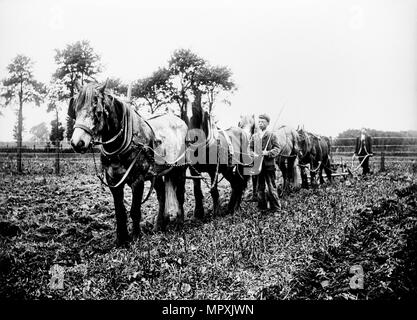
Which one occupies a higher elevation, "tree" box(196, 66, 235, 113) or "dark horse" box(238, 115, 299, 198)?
"tree" box(196, 66, 235, 113)

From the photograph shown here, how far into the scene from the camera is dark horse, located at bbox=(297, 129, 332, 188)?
11297 millimetres

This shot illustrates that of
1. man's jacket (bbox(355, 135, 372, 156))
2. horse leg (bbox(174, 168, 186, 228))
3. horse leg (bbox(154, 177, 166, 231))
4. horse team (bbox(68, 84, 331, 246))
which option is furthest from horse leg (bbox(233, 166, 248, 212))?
man's jacket (bbox(355, 135, 372, 156))

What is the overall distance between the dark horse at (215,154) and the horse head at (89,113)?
5.85 ft

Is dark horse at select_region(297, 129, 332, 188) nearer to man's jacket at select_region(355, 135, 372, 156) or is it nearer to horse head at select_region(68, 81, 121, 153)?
man's jacket at select_region(355, 135, 372, 156)

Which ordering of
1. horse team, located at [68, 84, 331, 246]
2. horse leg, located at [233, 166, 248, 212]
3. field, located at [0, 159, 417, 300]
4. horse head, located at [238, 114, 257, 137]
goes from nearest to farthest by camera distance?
field, located at [0, 159, 417, 300] → horse team, located at [68, 84, 331, 246] → horse leg, located at [233, 166, 248, 212] → horse head, located at [238, 114, 257, 137]

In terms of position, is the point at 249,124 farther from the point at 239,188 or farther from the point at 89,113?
the point at 89,113

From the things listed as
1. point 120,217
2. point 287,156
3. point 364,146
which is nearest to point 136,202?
point 120,217

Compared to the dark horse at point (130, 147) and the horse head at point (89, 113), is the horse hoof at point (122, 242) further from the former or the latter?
the horse head at point (89, 113)

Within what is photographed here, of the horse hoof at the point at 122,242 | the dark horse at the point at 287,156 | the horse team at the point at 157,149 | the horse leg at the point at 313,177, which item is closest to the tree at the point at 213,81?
the horse team at the point at 157,149

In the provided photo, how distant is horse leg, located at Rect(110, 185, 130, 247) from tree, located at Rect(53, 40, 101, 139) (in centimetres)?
123

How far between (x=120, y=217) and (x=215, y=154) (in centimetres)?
240

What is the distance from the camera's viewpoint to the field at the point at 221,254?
11.2 ft
